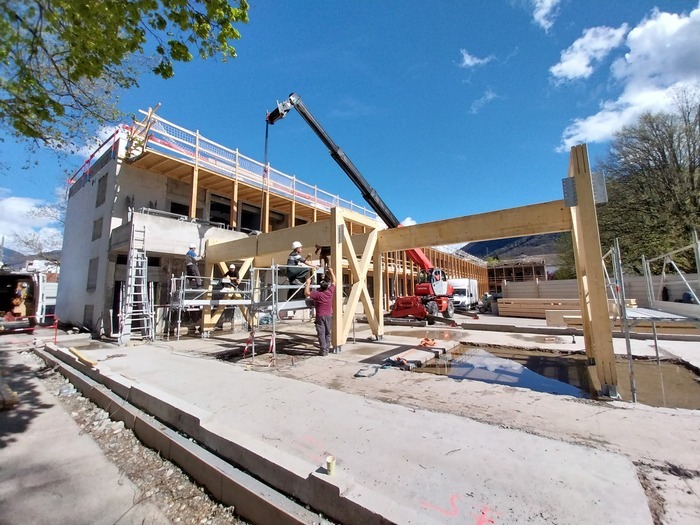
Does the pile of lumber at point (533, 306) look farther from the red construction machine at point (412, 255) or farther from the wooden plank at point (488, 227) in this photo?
the wooden plank at point (488, 227)

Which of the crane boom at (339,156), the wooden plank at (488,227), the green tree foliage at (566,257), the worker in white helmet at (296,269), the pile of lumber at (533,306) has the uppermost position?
the crane boom at (339,156)

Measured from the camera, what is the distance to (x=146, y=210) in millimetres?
12758

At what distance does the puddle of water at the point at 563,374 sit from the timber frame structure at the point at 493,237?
416 mm

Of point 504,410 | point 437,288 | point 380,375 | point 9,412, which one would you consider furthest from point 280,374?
point 437,288

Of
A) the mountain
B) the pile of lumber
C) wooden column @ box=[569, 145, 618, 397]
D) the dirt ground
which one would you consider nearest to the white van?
the pile of lumber

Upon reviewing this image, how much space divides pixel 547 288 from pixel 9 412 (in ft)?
86.2

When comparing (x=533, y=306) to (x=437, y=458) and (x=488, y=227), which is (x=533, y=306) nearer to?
(x=488, y=227)

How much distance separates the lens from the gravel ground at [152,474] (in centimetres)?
277

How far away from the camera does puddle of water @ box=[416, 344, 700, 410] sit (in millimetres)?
5086

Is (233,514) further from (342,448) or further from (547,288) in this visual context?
(547,288)

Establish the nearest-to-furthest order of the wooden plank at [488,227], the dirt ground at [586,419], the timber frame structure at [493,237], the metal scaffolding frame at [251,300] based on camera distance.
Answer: the dirt ground at [586,419] < the timber frame structure at [493,237] < the wooden plank at [488,227] < the metal scaffolding frame at [251,300]

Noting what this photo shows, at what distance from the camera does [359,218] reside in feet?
34.6

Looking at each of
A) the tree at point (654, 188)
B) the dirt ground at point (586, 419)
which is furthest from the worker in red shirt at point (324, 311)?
the tree at point (654, 188)

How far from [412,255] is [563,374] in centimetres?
1376
